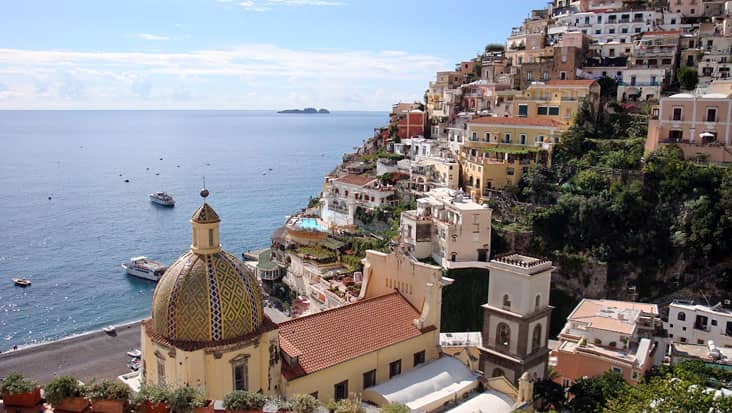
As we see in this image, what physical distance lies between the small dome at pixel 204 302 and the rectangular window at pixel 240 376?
0.83m

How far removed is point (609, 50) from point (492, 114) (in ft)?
55.5

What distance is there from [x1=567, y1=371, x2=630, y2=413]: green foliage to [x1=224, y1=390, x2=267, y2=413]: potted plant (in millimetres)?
12346

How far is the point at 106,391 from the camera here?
13.2 metres

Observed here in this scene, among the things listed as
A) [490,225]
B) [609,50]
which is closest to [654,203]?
[490,225]

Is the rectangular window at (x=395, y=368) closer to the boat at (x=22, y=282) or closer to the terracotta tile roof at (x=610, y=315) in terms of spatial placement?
the terracotta tile roof at (x=610, y=315)

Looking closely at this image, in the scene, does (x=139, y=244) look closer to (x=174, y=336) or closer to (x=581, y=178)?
(x=581, y=178)

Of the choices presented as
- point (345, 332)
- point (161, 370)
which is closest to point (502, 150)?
point (345, 332)

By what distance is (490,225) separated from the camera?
4125 centimetres

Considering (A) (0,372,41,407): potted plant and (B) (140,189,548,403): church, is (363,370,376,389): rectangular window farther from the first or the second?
(A) (0,372,41,407): potted plant

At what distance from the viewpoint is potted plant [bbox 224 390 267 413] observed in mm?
13391

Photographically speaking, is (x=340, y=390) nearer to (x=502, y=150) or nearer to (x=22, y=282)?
(x=502, y=150)

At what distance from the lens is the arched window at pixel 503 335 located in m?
24.1

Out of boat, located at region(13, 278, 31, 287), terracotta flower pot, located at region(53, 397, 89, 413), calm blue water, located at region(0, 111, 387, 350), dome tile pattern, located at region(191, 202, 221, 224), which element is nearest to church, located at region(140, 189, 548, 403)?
dome tile pattern, located at region(191, 202, 221, 224)

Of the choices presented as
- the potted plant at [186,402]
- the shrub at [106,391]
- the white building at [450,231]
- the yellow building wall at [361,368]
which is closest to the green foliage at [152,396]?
the potted plant at [186,402]
